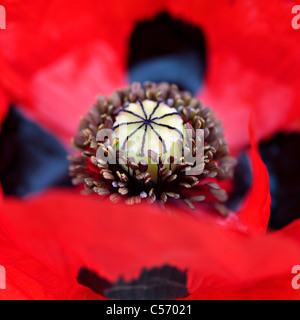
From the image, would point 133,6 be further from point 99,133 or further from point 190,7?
point 99,133

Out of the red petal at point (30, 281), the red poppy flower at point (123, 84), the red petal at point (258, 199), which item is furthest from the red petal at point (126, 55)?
the red petal at point (30, 281)

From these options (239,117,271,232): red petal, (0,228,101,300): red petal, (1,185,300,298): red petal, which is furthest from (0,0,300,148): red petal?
(1,185,300,298): red petal

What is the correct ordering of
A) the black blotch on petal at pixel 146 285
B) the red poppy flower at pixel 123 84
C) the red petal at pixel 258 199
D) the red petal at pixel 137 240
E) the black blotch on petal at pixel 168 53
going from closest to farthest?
the red petal at pixel 137 240
the red poppy flower at pixel 123 84
the black blotch on petal at pixel 146 285
the red petal at pixel 258 199
the black blotch on petal at pixel 168 53

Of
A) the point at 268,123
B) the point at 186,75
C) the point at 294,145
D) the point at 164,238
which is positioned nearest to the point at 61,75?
the point at 186,75

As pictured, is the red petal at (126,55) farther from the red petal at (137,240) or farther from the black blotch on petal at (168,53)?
the red petal at (137,240)

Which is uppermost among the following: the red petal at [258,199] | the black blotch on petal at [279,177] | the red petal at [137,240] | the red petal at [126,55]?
the red petal at [126,55]

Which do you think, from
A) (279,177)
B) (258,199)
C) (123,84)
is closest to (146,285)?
(258,199)

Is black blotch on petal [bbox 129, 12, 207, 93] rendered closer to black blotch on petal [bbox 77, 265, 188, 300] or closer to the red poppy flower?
the red poppy flower
